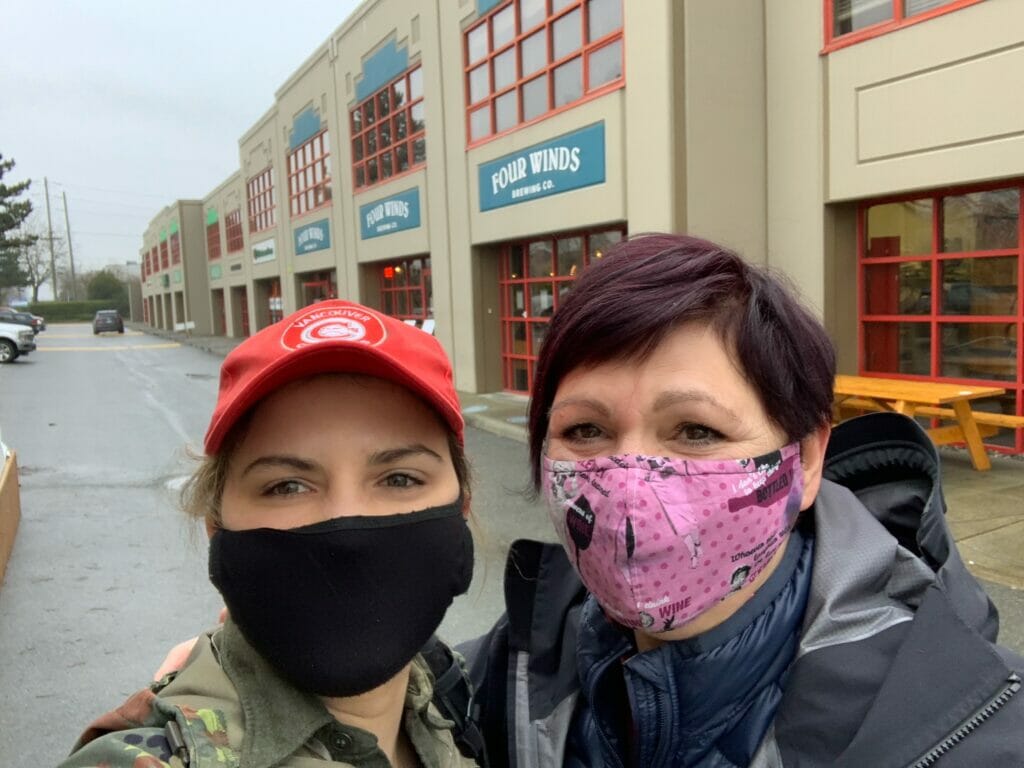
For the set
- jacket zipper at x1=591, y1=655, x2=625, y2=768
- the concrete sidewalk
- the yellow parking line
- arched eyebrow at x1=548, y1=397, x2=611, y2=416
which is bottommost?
the concrete sidewalk

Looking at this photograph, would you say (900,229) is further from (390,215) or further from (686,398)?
(390,215)

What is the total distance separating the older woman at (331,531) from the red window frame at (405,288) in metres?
15.4

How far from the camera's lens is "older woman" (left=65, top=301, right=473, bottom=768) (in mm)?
1302

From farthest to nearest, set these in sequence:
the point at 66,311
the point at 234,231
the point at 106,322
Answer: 1. the point at 66,311
2. the point at 106,322
3. the point at 234,231

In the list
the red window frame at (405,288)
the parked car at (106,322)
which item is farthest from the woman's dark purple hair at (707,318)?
the parked car at (106,322)

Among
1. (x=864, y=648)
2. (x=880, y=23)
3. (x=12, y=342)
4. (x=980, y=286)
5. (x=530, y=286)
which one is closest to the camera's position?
(x=864, y=648)

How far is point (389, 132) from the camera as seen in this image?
17469mm

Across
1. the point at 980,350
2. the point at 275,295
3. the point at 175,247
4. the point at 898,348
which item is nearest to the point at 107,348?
the point at 275,295

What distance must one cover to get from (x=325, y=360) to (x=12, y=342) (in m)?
28.9

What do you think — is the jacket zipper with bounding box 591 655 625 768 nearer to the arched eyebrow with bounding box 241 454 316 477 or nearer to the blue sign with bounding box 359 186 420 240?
the arched eyebrow with bounding box 241 454 316 477

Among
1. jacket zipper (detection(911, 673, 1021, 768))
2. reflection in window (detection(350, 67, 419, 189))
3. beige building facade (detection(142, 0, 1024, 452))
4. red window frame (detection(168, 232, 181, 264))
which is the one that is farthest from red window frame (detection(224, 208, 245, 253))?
jacket zipper (detection(911, 673, 1021, 768))

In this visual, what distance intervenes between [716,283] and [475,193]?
507 inches

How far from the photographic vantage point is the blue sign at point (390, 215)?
1631cm

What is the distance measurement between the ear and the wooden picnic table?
231 inches
